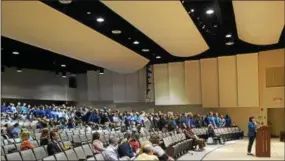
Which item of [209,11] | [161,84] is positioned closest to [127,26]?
[209,11]

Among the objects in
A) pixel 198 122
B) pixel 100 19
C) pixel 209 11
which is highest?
pixel 209 11

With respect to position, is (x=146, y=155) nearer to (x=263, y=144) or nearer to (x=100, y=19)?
(x=263, y=144)

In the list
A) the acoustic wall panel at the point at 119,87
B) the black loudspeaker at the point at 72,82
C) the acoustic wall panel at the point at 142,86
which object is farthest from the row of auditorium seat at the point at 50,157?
the black loudspeaker at the point at 72,82

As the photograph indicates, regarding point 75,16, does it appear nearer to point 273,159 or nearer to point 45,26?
point 45,26

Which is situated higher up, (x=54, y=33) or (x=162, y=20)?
(x=162, y=20)

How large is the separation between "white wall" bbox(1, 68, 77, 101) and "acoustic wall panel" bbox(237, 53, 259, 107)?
39.8 ft

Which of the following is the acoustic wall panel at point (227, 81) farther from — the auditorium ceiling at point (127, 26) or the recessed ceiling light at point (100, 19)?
the recessed ceiling light at point (100, 19)

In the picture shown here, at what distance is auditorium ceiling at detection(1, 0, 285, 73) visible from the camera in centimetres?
952

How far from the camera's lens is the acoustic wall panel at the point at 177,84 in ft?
72.8

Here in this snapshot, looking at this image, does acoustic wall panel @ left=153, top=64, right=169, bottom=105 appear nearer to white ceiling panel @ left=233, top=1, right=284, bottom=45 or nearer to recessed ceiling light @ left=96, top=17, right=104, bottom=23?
white ceiling panel @ left=233, top=1, right=284, bottom=45

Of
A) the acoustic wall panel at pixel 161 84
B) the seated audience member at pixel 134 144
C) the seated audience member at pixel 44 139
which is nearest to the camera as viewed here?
the seated audience member at pixel 44 139

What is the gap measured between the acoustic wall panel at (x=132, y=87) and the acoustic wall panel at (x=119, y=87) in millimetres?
264

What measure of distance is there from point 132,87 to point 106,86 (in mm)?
1733

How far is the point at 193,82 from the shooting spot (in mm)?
21844
